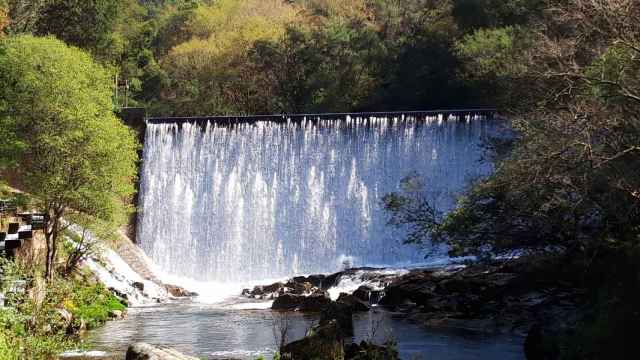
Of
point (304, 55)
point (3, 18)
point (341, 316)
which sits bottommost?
point (341, 316)

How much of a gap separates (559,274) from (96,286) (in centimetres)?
1437

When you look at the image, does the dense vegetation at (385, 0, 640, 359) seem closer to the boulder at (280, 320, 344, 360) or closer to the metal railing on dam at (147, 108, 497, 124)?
the boulder at (280, 320, 344, 360)

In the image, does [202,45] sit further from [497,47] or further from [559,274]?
[559,274]

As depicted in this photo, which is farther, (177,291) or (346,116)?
(346,116)

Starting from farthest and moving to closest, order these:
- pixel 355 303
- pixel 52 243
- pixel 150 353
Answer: pixel 52 243, pixel 355 303, pixel 150 353

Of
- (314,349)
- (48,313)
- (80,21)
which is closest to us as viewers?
(314,349)

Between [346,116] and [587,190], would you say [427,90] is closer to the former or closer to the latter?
[346,116]

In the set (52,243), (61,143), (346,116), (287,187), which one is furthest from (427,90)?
(52,243)

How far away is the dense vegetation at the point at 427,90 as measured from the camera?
16906mm

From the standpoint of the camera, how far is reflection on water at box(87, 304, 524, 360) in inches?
748

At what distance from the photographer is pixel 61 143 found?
2527 centimetres

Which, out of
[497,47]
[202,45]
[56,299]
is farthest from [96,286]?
[202,45]

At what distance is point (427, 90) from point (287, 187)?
10573 mm

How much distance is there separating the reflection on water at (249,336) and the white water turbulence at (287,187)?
925cm
